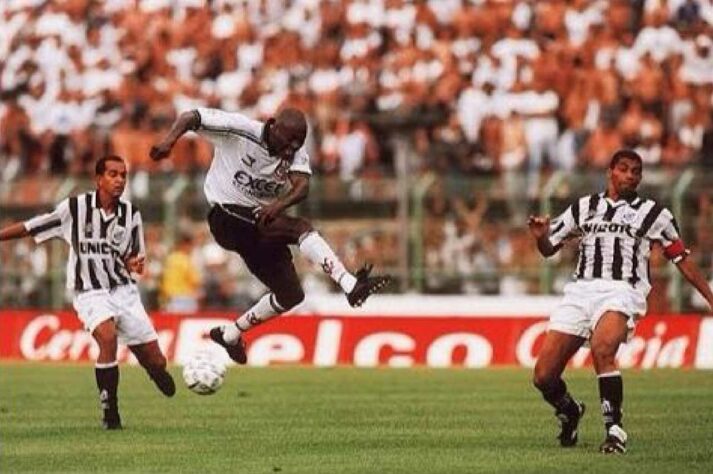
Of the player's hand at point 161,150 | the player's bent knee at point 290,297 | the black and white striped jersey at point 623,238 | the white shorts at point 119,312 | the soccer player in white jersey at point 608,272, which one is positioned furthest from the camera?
the player's bent knee at point 290,297

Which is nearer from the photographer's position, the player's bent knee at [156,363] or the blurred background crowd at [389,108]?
the player's bent knee at [156,363]

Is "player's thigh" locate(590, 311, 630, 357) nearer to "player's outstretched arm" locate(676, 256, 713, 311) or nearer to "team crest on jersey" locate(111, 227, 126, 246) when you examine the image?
"player's outstretched arm" locate(676, 256, 713, 311)

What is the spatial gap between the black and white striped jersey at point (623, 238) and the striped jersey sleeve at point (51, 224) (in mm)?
4535

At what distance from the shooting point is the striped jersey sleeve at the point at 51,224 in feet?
51.9

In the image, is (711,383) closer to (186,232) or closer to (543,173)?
(543,173)

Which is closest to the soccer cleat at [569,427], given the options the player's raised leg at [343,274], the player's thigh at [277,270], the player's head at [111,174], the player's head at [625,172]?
the player's head at [625,172]

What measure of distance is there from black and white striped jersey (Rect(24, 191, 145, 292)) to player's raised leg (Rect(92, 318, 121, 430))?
43cm

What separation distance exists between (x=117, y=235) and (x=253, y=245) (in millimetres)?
1302

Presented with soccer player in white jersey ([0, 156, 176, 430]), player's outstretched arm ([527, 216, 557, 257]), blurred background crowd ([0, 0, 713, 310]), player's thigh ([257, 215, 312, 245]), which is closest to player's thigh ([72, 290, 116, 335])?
soccer player in white jersey ([0, 156, 176, 430])

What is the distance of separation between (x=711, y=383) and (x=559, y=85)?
869 cm

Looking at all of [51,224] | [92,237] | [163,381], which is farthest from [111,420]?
[51,224]

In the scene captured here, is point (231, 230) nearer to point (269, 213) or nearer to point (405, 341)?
point (269, 213)

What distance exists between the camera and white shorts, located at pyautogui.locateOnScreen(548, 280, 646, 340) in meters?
13.5

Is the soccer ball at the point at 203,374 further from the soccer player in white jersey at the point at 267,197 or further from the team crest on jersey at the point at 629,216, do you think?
the team crest on jersey at the point at 629,216
